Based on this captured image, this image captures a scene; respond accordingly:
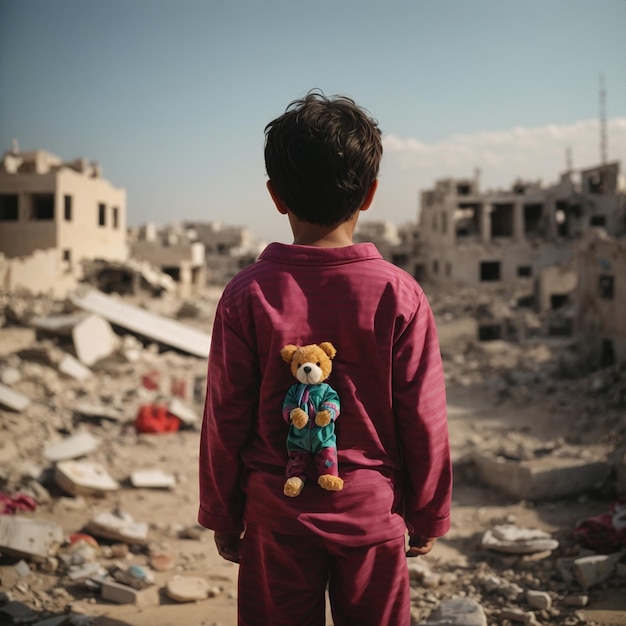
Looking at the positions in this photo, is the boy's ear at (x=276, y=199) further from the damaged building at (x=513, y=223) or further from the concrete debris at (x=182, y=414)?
the damaged building at (x=513, y=223)

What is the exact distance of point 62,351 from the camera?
33.4ft

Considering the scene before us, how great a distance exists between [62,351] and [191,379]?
228 cm

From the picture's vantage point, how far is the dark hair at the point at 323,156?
1.63m

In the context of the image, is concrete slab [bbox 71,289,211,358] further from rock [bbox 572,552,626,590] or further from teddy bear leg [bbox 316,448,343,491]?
teddy bear leg [bbox 316,448,343,491]

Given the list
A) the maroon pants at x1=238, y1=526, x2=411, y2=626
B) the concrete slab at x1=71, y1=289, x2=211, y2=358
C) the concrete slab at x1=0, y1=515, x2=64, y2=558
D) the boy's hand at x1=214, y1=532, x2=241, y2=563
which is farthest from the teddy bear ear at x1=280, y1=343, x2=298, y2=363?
the concrete slab at x1=71, y1=289, x2=211, y2=358

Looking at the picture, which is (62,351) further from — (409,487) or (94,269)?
(94,269)

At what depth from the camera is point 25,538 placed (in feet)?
11.7

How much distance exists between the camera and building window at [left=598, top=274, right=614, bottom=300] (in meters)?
11.6

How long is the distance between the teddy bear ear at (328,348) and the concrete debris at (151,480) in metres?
4.03

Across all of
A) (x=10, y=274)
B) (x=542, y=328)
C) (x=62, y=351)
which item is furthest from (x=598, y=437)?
(x=10, y=274)

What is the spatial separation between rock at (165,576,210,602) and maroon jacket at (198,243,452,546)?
1781mm

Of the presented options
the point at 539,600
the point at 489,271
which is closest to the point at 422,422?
the point at 539,600

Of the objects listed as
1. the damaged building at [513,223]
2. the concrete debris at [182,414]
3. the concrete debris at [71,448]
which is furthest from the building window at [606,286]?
the damaged building at [513,223]

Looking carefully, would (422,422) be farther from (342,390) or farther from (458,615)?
(458,615)
